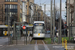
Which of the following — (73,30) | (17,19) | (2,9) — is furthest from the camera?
(17,19)

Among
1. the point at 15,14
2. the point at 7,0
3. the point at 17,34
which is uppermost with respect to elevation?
the point at 7,0

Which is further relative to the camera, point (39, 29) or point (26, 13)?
point (26, 13)

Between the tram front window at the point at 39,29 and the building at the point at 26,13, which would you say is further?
the building at the point at 26,13

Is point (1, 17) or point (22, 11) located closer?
point (1, 17)

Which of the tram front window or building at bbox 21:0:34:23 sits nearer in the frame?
the tram front window

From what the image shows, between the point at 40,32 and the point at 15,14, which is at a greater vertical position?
the point at 15,14

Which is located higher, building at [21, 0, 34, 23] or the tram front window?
building at [21, 0, 34, 23]

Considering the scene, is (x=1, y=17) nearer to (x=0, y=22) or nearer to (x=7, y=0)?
(x=0, y=22)

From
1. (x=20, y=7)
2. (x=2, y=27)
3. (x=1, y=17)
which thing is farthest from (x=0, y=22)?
(x=2, y=27)

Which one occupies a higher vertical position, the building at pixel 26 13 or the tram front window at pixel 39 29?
the building at pixel 26 13

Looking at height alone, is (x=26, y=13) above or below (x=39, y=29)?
above

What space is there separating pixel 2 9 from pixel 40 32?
2505 cm

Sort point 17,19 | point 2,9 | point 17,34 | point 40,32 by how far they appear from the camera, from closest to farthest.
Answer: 1. point 17,34
2. point 40,32
3. point 2,9
4. point 17,19

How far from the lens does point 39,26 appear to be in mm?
31906
